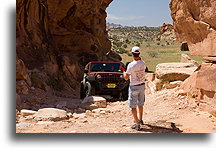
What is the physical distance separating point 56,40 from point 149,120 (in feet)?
53.2

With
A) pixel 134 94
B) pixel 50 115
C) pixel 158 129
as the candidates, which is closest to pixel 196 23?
pixel 134 94

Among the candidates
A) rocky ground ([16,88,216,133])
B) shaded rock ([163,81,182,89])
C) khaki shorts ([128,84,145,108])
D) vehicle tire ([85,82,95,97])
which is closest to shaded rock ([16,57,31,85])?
vehicle tire ([85,82,95,97])

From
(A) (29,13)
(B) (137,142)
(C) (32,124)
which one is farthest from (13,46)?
(A) (29,13)

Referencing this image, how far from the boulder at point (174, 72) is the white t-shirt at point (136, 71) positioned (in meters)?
4.21

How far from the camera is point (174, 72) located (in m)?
9.70

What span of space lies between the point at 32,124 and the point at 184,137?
3.58m

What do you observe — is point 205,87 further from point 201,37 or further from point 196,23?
point 196,23

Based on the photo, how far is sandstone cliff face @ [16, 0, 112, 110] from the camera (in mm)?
14406

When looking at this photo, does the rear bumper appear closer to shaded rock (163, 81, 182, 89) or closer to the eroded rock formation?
shaded rock (163, 81, 182, 89)

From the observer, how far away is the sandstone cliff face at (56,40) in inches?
567

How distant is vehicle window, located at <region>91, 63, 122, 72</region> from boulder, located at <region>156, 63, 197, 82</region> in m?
2.19

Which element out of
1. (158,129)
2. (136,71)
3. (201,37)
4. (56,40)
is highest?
(56,40)

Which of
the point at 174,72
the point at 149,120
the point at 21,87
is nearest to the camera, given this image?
the point at 149,120

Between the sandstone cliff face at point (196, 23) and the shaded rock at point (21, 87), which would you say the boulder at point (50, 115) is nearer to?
the shaded rock at point (21, 87)
